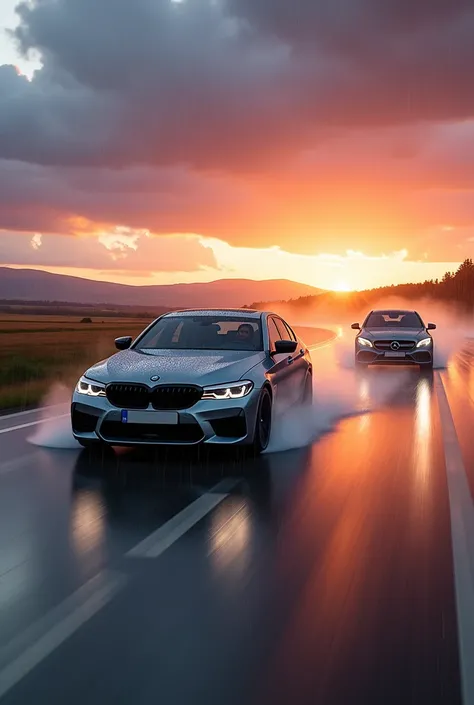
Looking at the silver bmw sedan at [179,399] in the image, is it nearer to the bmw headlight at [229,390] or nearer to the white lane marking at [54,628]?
the bmw headlight at [229,390]

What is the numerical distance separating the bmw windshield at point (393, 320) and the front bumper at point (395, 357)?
158 centimetres

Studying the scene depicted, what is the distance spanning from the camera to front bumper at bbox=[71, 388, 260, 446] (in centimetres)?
849

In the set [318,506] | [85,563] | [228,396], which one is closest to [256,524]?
[318,506]

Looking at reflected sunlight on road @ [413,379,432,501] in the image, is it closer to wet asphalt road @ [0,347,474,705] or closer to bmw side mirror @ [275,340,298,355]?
wet asphalt road @ [0,347,474,705]

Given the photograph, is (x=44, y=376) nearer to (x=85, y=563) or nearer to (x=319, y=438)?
(x=319, y=438)

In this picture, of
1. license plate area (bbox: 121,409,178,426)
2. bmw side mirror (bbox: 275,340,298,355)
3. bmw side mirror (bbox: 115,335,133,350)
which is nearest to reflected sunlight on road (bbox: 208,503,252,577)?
license plate area (bbox: 121,409,178,426)

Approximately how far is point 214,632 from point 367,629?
0.71 metres

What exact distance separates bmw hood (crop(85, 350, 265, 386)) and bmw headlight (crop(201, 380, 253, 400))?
2.1 inches

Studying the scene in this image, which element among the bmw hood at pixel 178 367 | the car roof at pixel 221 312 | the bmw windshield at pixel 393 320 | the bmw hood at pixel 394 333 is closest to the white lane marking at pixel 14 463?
the bmw hood at pixel 178 367

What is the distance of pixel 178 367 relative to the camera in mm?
8945

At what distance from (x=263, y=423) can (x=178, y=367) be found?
3.72ft

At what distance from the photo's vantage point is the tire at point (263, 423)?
905 cm

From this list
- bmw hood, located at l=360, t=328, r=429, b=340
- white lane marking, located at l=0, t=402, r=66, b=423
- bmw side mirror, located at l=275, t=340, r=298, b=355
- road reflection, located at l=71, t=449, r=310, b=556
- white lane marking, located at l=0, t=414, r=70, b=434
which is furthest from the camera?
bmw hood, located at l=360, t=328, r=429, b=340

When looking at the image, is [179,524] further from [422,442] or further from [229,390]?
[422,442]
